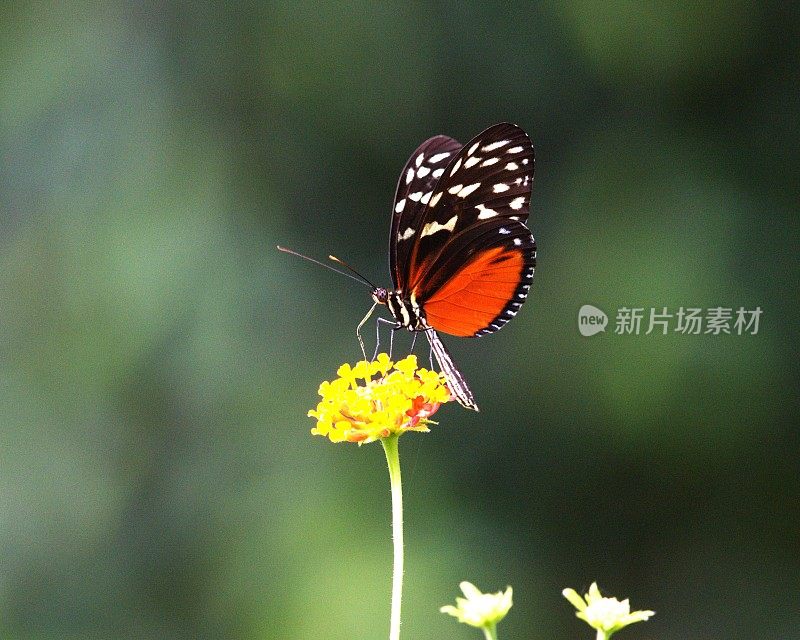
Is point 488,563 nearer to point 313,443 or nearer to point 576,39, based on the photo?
point 313,443

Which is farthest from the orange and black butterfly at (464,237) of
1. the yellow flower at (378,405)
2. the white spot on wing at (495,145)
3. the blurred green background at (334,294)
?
the blurred green background at (334,294)

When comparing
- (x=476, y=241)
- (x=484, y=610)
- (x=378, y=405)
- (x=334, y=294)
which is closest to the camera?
(x=484, y=610)

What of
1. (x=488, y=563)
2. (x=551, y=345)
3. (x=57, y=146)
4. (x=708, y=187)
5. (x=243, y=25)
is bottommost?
(x=488, y=563)

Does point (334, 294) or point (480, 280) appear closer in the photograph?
point (480, 280)

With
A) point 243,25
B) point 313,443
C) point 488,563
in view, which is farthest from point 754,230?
point 243,25

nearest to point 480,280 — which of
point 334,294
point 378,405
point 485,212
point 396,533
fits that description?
point 485,212

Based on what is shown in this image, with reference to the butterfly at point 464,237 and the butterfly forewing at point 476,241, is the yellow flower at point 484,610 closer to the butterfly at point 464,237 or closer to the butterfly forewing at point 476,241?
the butterfly at point 464,237

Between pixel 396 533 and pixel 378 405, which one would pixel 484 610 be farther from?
pixel 378 405
